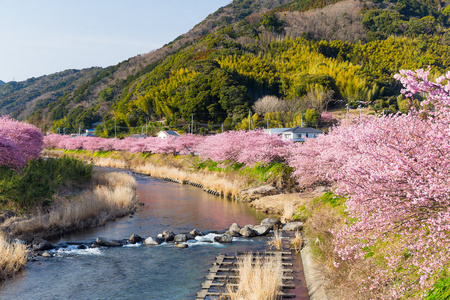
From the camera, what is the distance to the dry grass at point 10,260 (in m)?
12.4

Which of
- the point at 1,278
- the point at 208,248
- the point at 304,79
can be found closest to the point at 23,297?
the point at 1,278

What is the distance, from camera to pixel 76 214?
19.4m

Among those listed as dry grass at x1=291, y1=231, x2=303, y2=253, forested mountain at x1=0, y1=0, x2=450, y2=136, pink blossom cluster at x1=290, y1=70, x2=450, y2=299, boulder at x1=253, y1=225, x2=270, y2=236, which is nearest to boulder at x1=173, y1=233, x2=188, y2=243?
boulder at x1=253, y1=225, x2=270, y2=236

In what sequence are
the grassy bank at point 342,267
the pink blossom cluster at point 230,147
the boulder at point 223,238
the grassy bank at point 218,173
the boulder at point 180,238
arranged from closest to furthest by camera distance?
the grassy bank at point 342,267 → the boulder at point 223,238 → the boulder at point 180,238 → the grassy bank at point 218,173 → the pink blossom cluster at point 230,147

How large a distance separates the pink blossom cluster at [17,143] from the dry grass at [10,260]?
421 inches

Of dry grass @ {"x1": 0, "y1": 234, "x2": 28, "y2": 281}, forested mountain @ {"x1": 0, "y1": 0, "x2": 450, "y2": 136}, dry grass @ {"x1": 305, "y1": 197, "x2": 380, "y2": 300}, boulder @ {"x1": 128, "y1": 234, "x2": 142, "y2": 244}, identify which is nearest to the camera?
dry grass @ {"x1": 305, "y1": 197, "x2": 380, "y2": 300}

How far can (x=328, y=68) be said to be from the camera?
385 feet

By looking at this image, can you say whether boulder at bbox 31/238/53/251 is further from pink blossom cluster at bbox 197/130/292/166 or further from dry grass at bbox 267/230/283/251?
pink blossom cluster at bbox 197/130/292/166

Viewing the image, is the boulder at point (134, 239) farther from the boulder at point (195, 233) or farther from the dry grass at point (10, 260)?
the dry grass at point (10, 260)

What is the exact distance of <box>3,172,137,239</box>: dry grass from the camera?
17297 mm

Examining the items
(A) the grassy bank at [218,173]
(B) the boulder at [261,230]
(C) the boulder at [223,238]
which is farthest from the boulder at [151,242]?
(A) the grassy bank at [218,173]

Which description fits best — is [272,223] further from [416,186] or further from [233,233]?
[416,186]

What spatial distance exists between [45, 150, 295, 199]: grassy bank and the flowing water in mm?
7559

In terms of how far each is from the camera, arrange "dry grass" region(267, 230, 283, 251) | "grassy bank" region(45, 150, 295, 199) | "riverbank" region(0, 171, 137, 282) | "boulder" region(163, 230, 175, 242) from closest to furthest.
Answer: "riverbank" region(0, 171, 137, 282), "dry grass" region(267, 230, 283, 251), "boulder" region(163, 230, 175, 242), "grassy bank" region(45, 150, 295, 199)
